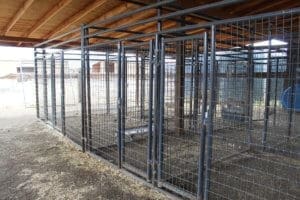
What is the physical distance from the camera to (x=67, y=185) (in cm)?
333

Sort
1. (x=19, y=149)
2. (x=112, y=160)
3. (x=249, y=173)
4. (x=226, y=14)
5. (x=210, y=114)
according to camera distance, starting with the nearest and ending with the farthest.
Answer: (x=210, y=114) < (x=249, y=173) < (x=112, y=160) < (x=19, y=149) < (x=226, y=14)

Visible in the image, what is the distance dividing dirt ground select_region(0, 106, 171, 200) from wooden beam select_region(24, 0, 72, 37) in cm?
251

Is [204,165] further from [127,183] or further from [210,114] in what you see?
[127,183]

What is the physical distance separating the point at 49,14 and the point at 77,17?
0.56 metres

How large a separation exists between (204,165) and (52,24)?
17.6 ft

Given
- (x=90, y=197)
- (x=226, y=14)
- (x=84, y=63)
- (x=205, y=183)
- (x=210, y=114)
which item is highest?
(x=226, y=14)

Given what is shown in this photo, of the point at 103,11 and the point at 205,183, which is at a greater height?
the point at 103,11

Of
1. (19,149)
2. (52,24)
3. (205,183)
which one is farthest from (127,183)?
(52,24)

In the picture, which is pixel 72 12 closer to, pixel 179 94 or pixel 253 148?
pixel 179 94

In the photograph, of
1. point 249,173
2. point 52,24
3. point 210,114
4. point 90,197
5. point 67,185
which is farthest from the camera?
point 52,24

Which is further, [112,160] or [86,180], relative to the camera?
[112,160]

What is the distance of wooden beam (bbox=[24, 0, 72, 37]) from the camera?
4939 mm

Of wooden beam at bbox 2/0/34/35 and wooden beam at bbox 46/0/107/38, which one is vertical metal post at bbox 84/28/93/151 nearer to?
wooden beam at bbox 46/0/107/38

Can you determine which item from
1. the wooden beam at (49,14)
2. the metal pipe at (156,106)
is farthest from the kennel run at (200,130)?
the wooden beam at (49,14)
